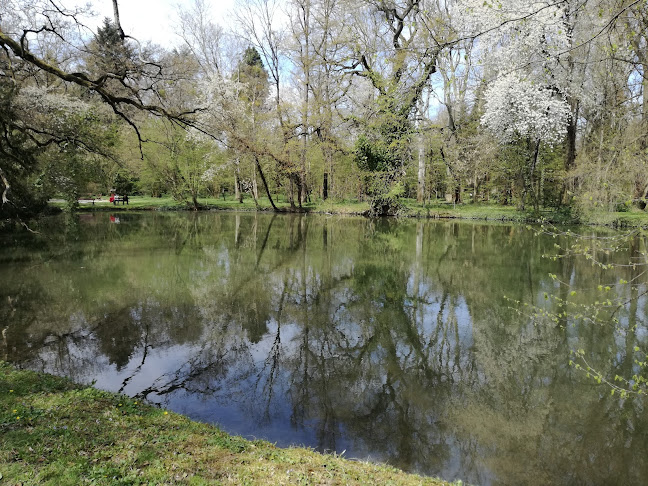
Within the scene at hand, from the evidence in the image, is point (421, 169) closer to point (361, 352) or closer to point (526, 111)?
point (526, 111)

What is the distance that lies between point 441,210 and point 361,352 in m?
25.3

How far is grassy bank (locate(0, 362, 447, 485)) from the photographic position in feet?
9.91

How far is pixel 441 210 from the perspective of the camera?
3041 cm

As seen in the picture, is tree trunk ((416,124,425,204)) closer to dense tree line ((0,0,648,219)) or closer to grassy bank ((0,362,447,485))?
dense tree line ((0,0,648,219))

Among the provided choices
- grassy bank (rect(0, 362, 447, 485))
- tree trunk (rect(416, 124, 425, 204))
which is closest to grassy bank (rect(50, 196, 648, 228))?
tree trunk (rect(416, 124, 425, 204))

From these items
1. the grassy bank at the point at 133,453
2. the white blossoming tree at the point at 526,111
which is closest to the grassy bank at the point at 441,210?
the white blossoming tree at the point at 526,111

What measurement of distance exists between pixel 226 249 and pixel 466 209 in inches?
796

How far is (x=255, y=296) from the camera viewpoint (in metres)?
9.72

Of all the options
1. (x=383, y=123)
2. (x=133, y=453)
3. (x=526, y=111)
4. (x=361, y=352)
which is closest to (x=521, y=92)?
(x=526, y=111)

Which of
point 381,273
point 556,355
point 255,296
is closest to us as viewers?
point 556,355

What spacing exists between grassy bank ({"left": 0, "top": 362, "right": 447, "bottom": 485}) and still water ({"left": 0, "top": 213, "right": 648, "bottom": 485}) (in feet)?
2.25

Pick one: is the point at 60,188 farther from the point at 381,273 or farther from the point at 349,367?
the point at 349,367

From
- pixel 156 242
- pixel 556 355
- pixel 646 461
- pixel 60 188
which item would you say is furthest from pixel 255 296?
pixel 60 188

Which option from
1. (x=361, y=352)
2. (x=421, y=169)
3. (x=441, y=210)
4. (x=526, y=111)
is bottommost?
(x=361, y=352)
